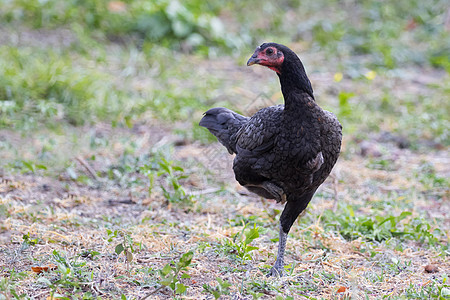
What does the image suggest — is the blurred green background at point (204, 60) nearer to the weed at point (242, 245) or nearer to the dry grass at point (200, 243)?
the dry grass at point (200, 243)

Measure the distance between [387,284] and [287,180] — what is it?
0.94m

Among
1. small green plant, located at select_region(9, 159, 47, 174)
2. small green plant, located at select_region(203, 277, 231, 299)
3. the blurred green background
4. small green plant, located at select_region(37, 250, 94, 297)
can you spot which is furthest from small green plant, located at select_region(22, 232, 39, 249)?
the blurred green background

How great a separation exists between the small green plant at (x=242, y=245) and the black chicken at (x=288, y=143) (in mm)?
209

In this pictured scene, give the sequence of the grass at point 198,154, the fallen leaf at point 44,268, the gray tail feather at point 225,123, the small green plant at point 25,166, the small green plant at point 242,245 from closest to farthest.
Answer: the fallen leaf at point 44,268 < the grass at point 198,154 < the small green plant at point 242,245 < the gray tail feather at point 225,123 < the small green plant at point 25,166

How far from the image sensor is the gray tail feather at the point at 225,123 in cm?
424

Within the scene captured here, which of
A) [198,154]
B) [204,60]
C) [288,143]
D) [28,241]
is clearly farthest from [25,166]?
[204,60]

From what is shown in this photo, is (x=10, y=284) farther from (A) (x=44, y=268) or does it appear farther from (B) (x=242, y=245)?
(B) (x=242, y=245)

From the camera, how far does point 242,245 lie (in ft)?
12.5

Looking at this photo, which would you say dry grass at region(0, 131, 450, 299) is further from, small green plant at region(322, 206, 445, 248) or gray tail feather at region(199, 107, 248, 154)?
gray tail feather at region(199, 107, 248, 154)

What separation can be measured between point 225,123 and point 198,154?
1810mm

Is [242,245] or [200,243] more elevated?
[242,245]

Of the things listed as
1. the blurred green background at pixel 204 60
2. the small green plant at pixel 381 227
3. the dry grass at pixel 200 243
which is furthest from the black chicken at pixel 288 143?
the blurred green background at pixel 204 60

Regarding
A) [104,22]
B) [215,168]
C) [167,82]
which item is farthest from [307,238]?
[104,22]

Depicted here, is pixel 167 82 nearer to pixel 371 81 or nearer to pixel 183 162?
pixel 183 162
